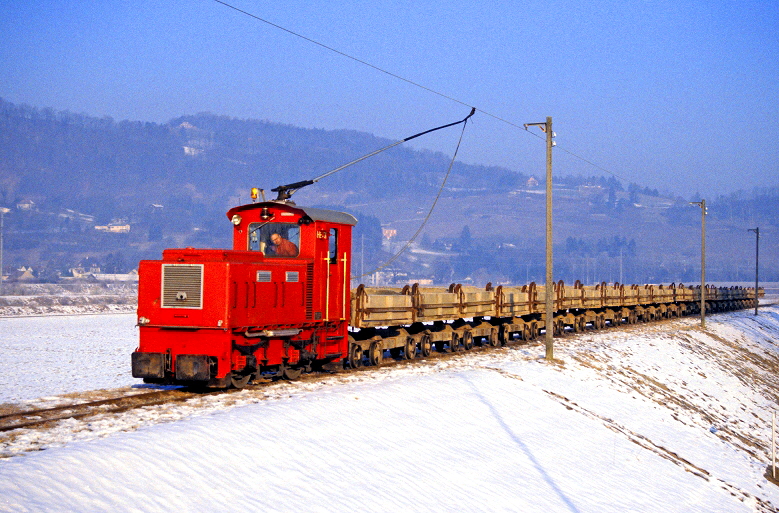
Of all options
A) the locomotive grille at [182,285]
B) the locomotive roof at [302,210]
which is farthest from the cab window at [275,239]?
the locomotive grille at [182,285]

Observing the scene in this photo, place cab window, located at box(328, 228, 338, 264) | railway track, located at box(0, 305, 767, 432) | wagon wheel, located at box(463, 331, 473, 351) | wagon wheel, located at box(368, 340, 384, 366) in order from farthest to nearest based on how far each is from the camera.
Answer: wagon wheel, located at box(463, 331, 473, 351) → wagon wheel, located at box(368, 340, 384, 366) → cab window, located at box(328, 228, 338, 264) → railway track, located at box(0, 305, 767, 432)

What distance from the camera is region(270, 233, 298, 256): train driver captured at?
56.7 ft

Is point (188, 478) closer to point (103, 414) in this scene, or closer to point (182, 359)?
point (103, 414)

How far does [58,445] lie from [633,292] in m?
42.0

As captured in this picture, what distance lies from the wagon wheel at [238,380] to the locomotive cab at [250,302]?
0.02 metres

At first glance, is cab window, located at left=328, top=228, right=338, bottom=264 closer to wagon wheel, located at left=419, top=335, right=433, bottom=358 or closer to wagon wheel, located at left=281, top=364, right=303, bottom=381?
wagon wheel, located at left=281, top=364, right=303, bottom=381

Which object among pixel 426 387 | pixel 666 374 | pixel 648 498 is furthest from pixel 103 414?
pixel 666 374

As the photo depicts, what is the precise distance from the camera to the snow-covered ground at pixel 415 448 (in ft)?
32.1

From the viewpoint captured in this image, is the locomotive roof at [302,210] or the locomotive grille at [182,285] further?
the locomotive roof at [302,210]

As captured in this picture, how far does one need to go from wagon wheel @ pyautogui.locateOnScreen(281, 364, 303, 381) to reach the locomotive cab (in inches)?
0.9

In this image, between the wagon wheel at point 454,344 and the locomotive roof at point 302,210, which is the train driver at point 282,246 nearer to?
the locomotive roof at point 302,210

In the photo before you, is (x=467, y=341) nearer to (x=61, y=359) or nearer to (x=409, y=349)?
(x=409, y=349)

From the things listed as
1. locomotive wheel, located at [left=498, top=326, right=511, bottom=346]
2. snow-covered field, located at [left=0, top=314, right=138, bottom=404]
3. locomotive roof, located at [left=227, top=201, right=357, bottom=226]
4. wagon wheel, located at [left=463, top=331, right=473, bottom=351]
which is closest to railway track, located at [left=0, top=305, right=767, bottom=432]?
snow-covered field, located at [left=0, top=314, right=138, bottom=404]

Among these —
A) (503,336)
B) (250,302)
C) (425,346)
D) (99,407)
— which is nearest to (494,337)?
(503,336)
